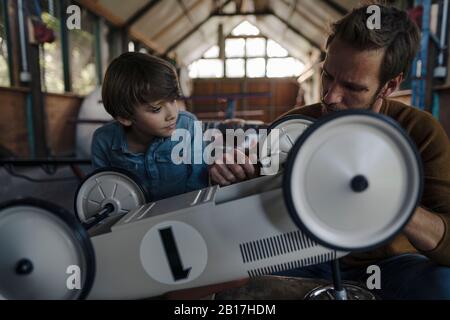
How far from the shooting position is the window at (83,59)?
3.95 m

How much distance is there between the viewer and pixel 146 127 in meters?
0.95

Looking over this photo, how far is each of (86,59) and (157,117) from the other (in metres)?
3.79

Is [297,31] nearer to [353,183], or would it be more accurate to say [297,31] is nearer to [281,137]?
[281,137]

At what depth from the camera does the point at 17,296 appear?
1.54 feet

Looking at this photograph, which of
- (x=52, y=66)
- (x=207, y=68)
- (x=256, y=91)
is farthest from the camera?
(x=207, y=68)

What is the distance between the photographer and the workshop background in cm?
235

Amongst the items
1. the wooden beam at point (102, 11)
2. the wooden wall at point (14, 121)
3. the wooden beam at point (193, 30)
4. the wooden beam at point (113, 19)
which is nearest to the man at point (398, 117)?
the wooden beam at point (113, 19)

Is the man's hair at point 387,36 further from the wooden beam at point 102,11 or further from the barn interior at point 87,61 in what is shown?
the wooden beam at point 102,11

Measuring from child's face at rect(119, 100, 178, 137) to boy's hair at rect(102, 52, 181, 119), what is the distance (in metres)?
0.01

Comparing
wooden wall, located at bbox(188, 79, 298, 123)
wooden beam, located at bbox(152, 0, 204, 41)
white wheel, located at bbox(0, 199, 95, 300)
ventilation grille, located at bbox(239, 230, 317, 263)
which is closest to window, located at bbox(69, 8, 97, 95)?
wooden beam, located at bbox(152, 0, 204, 41)

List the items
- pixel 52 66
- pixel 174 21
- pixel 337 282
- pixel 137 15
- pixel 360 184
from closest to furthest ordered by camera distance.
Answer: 1. pixel 360 184
2. pixel 337 282
3. pixel 52 66
4. pixel 137 15
5. pixel 174 21

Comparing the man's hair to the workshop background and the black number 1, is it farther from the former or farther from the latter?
the black number 1

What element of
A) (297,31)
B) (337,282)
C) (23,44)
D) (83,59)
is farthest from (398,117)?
(297,31)
